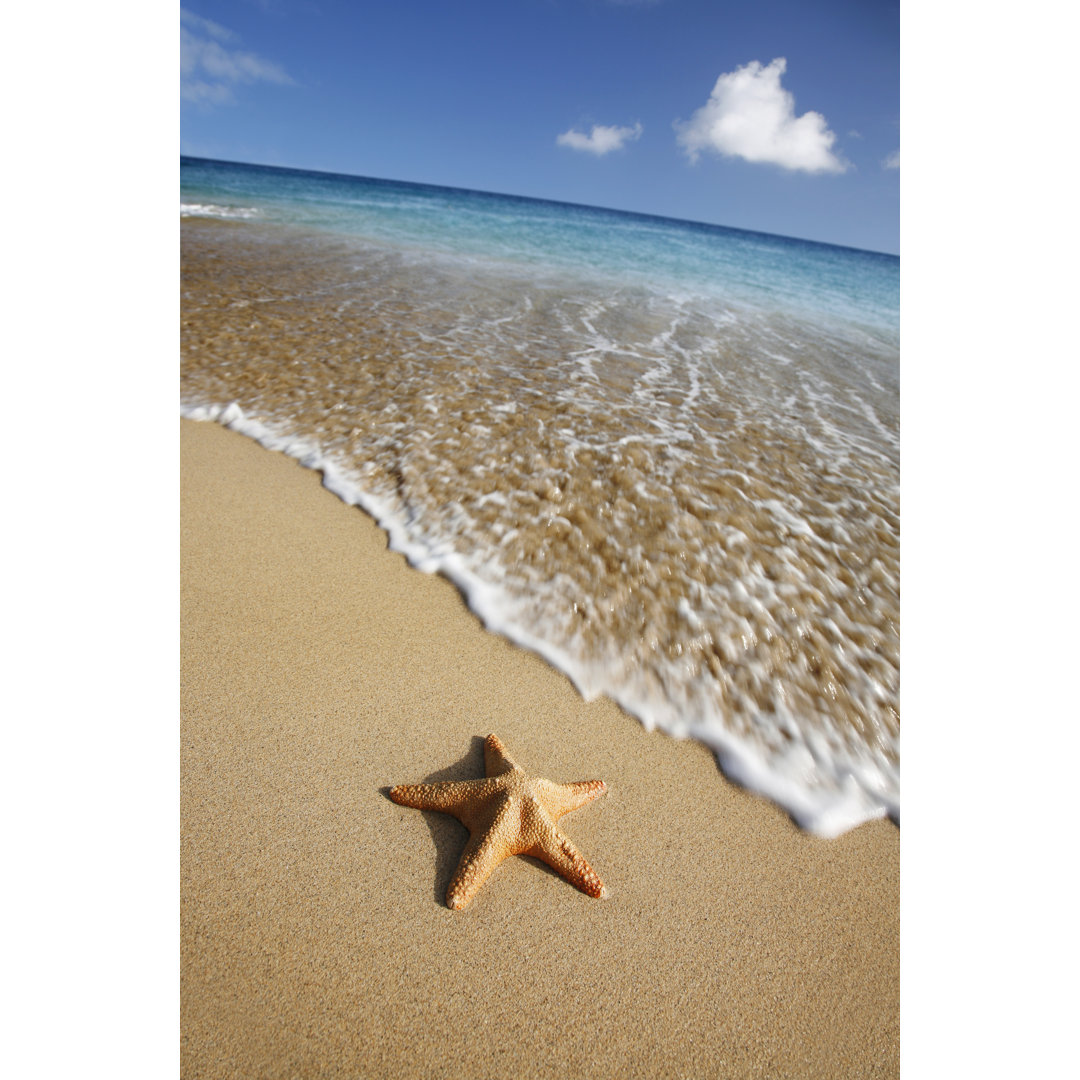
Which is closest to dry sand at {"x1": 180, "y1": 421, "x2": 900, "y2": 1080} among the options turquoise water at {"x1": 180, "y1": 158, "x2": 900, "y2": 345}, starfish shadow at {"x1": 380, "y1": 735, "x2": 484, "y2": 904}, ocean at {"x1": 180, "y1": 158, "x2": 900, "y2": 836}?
starfish shadow at {"x1": 380, "y1": 735, "x2": 484, "y2": 904}

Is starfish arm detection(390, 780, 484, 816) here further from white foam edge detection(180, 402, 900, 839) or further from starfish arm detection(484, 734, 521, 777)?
white foam edge detection(180, 402, 900, 839)

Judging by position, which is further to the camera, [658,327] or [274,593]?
[658,327]

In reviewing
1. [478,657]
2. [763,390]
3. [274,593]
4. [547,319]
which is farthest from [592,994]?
[547,319]

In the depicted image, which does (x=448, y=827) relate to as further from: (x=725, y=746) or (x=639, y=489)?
(x=639, y=489)

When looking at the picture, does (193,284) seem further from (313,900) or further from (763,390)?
(313,900)

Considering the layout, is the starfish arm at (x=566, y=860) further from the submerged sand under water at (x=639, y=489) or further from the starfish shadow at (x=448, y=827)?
the submerged sand under water at (x=639, y=489)

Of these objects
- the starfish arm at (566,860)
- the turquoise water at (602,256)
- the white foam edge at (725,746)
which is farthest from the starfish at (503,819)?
the turquoise water at (602,256)

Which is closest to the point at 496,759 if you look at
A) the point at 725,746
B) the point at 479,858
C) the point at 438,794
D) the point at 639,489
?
the point at 438,794
